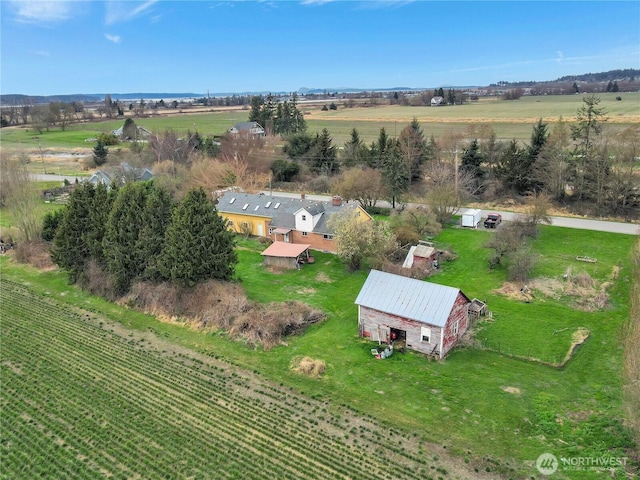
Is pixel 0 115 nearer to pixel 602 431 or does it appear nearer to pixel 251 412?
pixel 251 412

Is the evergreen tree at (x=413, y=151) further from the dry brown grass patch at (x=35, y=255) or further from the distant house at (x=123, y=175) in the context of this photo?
the dry brown grass patch at (x=35, y=255)

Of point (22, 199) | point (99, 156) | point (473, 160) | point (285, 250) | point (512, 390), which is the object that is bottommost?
point (512, 390)

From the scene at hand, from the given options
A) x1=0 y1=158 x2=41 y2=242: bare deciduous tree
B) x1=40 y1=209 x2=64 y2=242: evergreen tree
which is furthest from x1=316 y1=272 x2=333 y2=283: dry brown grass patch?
x1=0 y1=158 x2=41 y2=242: bare deciduous tree

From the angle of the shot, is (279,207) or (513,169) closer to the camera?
(279,207)

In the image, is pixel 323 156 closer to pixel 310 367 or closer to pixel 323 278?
pixel 323 278


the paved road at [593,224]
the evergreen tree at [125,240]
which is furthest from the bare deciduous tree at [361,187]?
the evergreen tree at [125,240]

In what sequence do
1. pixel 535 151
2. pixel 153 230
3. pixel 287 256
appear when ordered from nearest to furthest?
pixel 153 230, pixel 287 256, pixel 535 151

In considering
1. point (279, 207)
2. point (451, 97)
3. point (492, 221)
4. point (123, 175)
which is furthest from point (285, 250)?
point (451, 97)

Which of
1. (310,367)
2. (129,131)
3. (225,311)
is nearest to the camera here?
(310,367)
